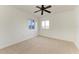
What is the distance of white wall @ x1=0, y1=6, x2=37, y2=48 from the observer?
3.83m

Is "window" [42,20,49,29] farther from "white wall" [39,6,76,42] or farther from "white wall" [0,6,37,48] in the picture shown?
"white wall" [0,6,37,48]

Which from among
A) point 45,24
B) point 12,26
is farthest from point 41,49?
point 45,24

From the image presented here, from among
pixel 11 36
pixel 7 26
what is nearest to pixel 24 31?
pixel 11 36

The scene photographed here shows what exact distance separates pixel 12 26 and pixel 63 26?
3.09m

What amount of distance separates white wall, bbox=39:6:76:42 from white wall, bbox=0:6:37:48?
1879 millimetres

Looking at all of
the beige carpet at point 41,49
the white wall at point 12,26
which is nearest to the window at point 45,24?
the white wall at point 12,26

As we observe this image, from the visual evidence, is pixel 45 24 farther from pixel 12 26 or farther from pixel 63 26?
pixel 12 26

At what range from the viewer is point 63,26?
236 inches

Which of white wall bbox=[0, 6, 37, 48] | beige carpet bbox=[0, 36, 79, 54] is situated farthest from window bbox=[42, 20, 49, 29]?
beige carpet bbox=[0, 36, 79, 54]

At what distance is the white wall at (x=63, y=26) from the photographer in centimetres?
523

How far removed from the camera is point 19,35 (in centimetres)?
521

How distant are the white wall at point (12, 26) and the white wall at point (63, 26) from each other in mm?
1879
